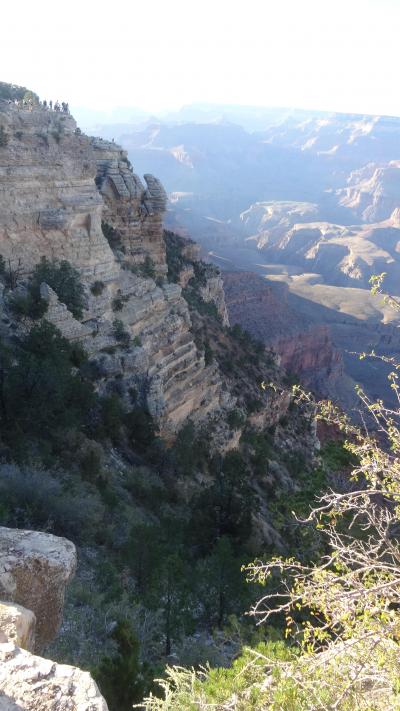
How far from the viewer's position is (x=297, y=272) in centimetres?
16300

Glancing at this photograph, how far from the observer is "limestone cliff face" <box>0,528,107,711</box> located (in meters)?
3.90

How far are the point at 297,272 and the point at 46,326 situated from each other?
15261 centimetres

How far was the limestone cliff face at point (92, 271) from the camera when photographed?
18266 mm

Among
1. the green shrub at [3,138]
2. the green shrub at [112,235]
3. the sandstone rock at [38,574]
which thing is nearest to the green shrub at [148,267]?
the green shrub at [112,235]

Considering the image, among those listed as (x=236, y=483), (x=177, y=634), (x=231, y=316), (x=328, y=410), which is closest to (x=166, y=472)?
(x=236, y=483)

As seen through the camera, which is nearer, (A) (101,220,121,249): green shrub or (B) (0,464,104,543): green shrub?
(B) (0,464,104,543): green shrub

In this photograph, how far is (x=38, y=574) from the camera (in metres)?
5.90

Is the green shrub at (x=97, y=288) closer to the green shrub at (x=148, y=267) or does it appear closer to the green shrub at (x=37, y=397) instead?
the green shrub at (x=37, y=397)

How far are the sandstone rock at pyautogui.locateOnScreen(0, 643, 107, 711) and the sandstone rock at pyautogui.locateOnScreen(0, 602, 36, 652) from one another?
0.46 m

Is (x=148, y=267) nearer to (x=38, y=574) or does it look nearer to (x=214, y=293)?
(x=214, y=293)

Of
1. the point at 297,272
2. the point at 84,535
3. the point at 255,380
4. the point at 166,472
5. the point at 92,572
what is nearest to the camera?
the point at 92,572

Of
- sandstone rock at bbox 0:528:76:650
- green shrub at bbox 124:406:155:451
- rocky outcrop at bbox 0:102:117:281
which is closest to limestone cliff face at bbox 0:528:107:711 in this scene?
sandstone rock at bbox 0:528:76:650

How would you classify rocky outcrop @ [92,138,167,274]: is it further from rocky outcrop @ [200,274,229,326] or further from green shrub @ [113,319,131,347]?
rocky outcrop @ [200,274,229,326]

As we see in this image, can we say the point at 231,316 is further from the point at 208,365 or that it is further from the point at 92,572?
the point at 92,572
